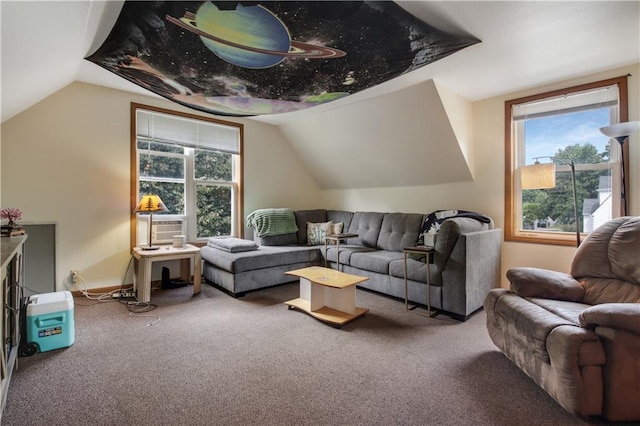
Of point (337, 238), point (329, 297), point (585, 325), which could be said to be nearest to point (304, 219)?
point (337, 238)

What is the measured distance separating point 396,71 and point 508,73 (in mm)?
1188

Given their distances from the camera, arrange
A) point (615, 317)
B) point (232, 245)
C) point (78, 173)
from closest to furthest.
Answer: point (615, 317) < point (78, 173) < point (232, 245)

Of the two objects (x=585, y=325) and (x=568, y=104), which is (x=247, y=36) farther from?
(x=568, y=104)

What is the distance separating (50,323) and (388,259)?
302 centimetres

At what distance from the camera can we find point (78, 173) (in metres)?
3.26

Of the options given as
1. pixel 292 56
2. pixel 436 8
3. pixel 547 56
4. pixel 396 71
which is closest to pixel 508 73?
pixel 547 56

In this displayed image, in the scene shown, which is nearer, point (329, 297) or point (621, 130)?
point (621, 130)

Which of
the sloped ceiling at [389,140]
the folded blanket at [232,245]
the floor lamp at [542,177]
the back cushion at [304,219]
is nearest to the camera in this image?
the floor lamp at [542,177]

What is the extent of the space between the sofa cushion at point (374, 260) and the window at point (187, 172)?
76.6 inches

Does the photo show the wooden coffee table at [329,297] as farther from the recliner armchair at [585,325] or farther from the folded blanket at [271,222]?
the folded blanket at [271,222]

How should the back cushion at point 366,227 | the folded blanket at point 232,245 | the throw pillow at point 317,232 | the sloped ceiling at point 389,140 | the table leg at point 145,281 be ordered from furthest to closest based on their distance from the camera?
the throw pillow at point 317,232 < the back cushion at point 366,227 < the folded blanket at point 232,245 < the sloped ceiling at point 389,140 < the table leg at point 145,281

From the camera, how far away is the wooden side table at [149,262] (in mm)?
3127

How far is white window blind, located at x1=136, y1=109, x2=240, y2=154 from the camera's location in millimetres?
3689

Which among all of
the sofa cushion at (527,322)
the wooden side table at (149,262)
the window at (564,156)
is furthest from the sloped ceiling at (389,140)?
the wooden side table at (149,262)
